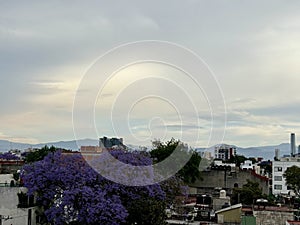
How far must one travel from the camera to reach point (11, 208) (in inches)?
719

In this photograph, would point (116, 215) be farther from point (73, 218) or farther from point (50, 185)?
point (50, 185)

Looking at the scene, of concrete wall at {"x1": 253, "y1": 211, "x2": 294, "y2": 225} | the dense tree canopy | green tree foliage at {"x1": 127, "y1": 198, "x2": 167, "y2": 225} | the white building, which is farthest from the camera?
the white building

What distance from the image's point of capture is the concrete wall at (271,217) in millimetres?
17172

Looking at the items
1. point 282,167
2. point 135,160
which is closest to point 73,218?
point 135,160

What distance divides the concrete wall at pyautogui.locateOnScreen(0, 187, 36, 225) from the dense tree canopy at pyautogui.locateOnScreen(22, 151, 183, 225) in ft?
2.03

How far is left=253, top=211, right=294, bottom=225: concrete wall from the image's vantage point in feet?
56.3

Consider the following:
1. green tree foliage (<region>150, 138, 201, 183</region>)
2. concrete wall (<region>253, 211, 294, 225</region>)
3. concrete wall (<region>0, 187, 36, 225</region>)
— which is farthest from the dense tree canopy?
green tree foliage (<region>150, 138, 201, 183</region>)

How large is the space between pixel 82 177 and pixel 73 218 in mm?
1570

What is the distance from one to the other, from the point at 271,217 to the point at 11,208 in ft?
31.2

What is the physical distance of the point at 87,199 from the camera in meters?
17.5

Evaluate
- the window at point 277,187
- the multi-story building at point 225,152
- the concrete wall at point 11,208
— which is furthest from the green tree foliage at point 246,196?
the multi-story building at point 225,152

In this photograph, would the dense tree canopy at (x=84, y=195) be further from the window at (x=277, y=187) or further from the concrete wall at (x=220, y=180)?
the window at (x=277, y=187)

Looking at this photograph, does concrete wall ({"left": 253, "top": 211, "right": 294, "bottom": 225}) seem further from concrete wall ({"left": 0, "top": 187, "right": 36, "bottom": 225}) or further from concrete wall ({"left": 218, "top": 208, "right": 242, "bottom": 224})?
concrete wall ({"left": 0, "top": 187, "right": 36, "bottom": 225})

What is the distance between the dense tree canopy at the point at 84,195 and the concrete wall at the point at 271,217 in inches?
143
